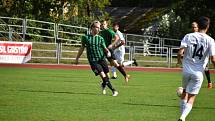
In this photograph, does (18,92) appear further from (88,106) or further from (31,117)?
(31,117)

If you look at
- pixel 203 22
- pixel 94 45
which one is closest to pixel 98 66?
pixel 94 45

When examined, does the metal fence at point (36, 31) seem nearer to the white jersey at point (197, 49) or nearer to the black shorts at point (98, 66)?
the black shorts at point (98, 66)

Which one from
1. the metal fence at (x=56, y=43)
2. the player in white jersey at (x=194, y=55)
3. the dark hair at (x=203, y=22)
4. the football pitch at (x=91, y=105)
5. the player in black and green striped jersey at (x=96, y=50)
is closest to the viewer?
the dark hair at (x=203, y=22)

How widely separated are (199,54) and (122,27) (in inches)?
2266

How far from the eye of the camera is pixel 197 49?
10.7m

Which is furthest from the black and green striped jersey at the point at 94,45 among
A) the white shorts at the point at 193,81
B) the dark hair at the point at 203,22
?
the dark hair at the point at 203,22

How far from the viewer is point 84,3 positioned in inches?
2298

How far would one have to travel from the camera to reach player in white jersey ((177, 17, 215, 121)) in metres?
10.7

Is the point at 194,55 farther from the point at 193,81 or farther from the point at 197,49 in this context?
the point at 193,81

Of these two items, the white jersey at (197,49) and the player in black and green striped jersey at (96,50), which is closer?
the white jersey at (197,49)

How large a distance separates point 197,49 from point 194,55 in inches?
5.0

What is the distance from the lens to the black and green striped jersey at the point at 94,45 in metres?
16.6

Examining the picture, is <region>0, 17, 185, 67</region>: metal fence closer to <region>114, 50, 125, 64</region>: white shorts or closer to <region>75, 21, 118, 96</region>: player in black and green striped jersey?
<region>114, 50, 125, 64</region>: white shorts

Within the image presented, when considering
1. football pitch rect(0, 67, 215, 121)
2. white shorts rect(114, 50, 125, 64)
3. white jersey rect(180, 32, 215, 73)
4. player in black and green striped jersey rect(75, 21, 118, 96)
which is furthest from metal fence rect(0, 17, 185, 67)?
white jersey rect(180, 32, 215, 73)
